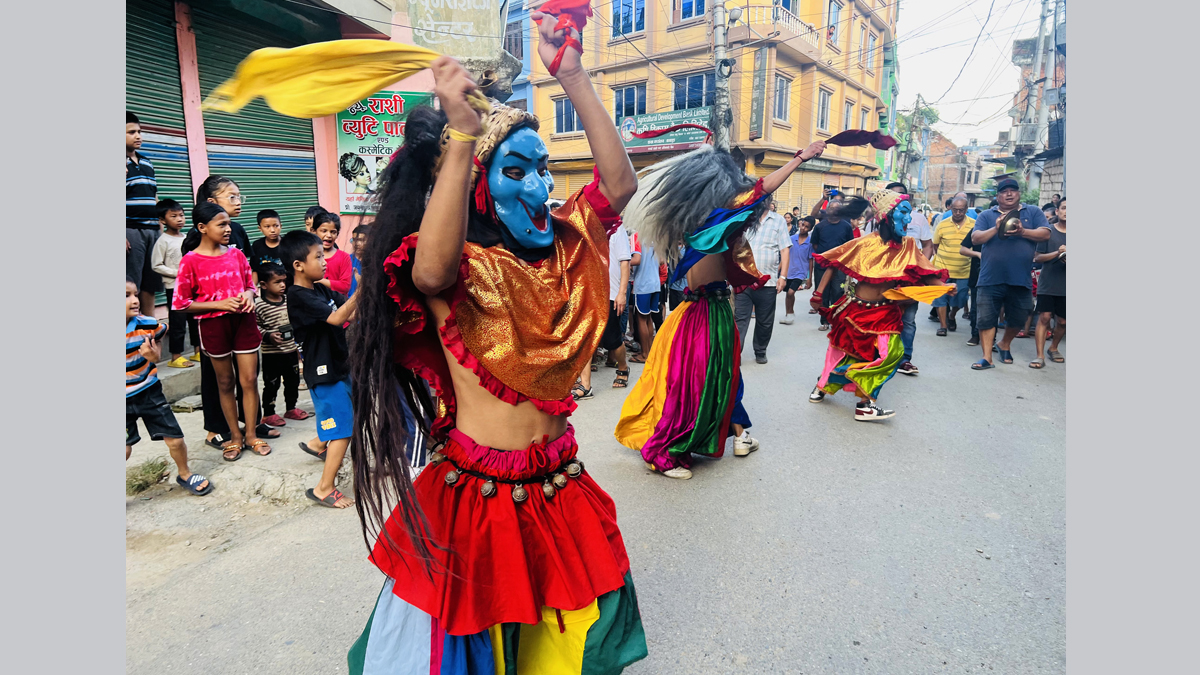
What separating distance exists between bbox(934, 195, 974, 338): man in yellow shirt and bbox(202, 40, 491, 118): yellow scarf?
825 centimetres

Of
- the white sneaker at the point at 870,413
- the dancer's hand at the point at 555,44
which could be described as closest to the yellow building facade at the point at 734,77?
the white sneaker at the point at 870,413

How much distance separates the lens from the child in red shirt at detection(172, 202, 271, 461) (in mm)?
3928

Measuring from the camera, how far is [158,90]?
20.6ft

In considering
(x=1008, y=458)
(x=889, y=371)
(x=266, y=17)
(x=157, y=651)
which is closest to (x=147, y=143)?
(x=266, y=17)

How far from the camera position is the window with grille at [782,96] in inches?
830

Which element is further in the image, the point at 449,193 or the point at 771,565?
the point at 771,565

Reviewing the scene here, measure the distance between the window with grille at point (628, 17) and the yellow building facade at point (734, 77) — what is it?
0.03 metres

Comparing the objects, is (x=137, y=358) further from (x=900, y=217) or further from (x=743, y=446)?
(x=900, y=217)

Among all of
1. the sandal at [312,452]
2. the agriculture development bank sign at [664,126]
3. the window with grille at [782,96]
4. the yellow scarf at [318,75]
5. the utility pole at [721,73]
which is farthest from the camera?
the window with grille at [782,96]

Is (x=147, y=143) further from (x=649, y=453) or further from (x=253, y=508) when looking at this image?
(x=649, y=453)

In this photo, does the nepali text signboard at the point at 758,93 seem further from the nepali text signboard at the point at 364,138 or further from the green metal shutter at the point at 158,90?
the green metal shutter at the point at 158,90

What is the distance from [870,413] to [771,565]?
99.7 inches

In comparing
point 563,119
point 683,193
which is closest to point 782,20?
point 563,119

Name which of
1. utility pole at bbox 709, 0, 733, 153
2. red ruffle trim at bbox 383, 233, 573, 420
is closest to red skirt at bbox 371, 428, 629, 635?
red ruffle trim at bbox 383, 233, 573, 420
